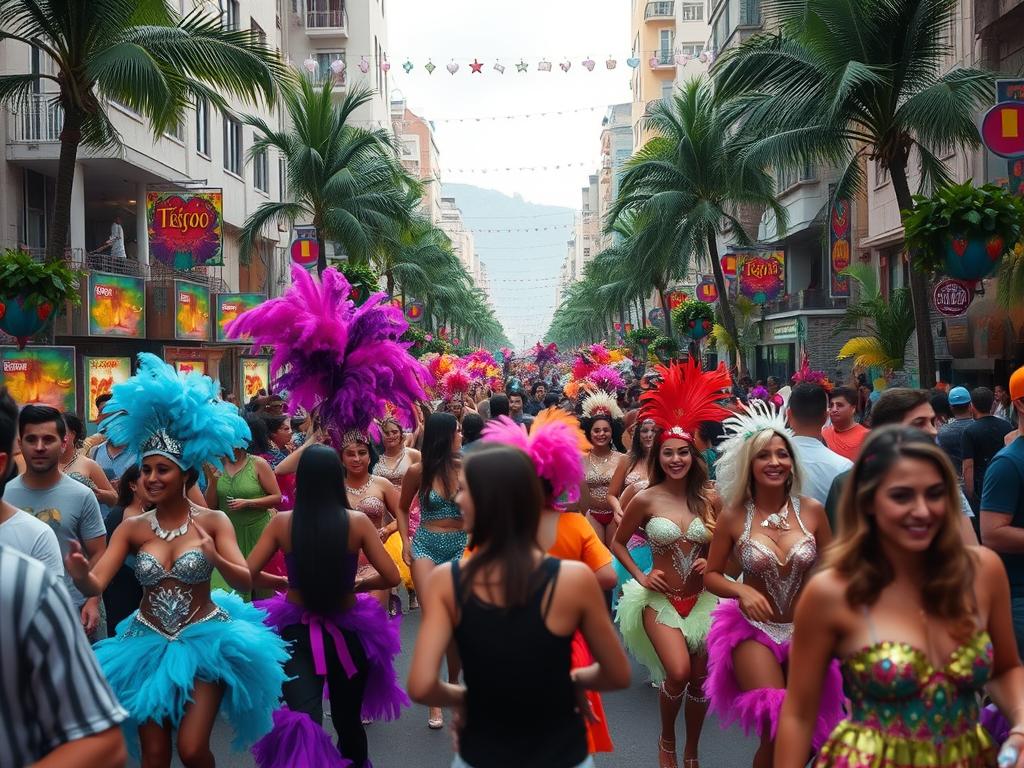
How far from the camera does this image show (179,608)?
539cm

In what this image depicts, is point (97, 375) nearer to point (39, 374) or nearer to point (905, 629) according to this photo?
point (39, 374)

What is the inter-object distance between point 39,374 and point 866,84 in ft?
37.7

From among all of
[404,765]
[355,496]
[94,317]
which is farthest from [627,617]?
[94,317]

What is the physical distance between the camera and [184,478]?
564cm

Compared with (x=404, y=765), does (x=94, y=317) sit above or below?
above

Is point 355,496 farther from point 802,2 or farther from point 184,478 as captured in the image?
point 802,2

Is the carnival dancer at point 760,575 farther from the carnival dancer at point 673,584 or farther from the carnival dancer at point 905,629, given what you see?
the carnival dancer at point 905,629

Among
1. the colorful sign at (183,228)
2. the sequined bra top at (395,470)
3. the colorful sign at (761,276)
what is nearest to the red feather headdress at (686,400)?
the sequined bra top at (395,470)

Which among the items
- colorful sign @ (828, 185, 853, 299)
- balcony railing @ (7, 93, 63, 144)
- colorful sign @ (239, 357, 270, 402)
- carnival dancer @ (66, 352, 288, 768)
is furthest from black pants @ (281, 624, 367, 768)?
colorful sign @ (828, 185, 853, 299)

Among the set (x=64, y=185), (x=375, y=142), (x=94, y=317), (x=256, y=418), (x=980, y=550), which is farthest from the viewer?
(x=375, y=142)

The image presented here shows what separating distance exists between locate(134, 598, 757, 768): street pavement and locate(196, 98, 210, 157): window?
26637 millimetres

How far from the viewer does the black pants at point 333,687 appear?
5723 mm

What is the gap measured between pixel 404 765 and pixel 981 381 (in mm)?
18288

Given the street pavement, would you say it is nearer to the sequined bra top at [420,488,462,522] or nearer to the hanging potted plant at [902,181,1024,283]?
the sequined bra top at [420,488,462,522]
